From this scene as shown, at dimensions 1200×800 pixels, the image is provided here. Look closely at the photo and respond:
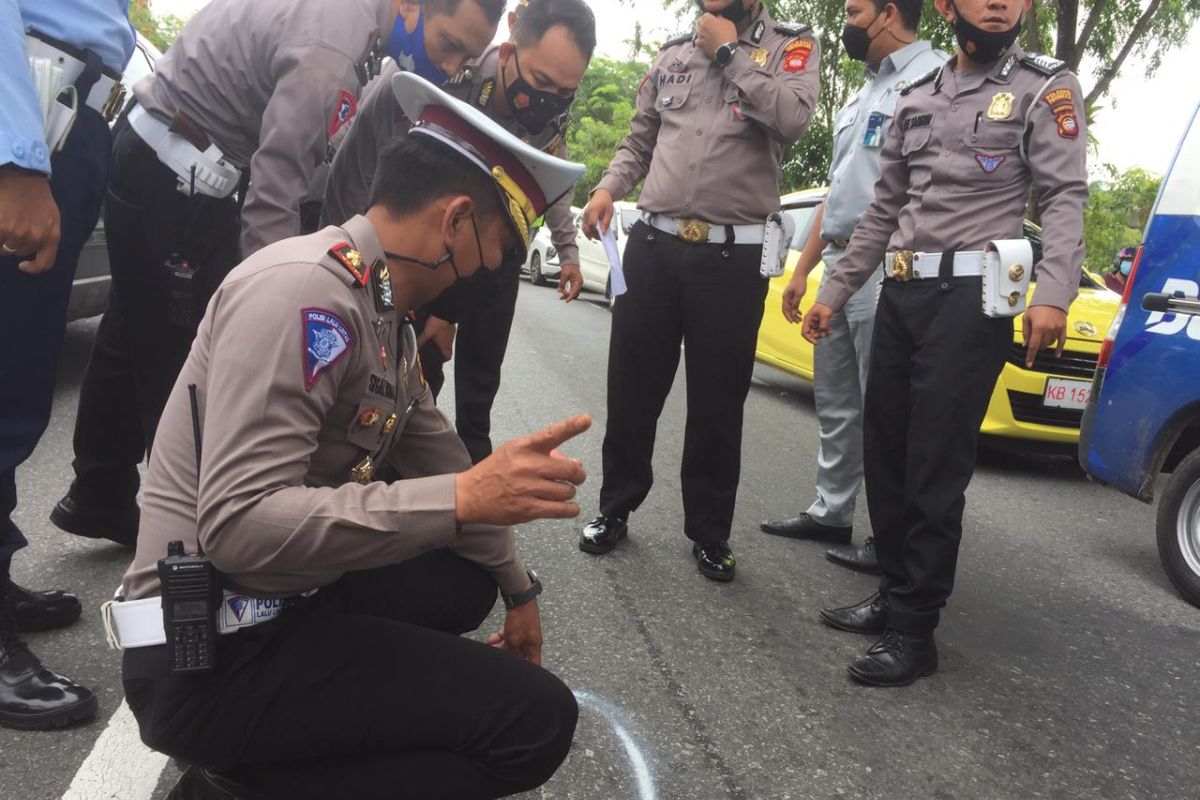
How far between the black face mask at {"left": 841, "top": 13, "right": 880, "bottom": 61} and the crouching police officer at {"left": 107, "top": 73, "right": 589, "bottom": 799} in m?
2.43

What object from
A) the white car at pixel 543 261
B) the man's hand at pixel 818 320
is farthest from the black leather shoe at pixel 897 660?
the white car at pixel 543 261

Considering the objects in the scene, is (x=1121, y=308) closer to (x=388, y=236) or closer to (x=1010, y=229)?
(x=1010, y=229)

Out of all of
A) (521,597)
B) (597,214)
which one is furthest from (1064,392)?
(521,597)

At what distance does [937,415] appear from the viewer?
273cm

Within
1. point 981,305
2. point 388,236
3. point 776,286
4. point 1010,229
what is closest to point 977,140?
point 1010,229

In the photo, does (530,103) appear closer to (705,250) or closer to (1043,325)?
(705,250)

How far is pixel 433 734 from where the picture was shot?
1.51 meters

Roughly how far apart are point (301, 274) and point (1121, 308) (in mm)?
3540

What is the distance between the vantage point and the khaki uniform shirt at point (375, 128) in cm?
275

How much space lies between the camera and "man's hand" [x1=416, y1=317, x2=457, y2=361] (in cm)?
306

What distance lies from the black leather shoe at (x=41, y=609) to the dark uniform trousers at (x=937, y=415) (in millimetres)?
2285

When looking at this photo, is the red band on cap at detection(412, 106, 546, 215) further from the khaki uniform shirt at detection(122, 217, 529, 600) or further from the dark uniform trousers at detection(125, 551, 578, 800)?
the dark uniform trousers at detection(125, 551, 578, 800)

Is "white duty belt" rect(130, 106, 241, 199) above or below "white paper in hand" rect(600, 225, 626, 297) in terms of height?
above

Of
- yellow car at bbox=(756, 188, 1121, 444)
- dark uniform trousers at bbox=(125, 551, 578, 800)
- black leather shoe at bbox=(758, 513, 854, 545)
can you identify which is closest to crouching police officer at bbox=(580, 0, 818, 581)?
black leather shoe at bbox=(758, 513, 854, 545)
